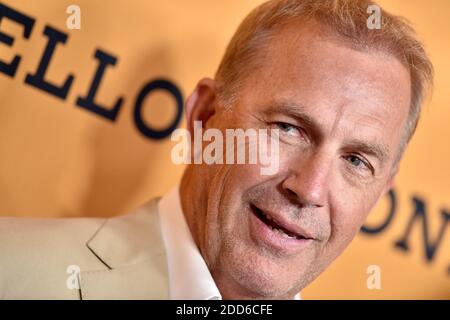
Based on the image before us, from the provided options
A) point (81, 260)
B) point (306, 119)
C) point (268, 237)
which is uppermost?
point (306, 119)

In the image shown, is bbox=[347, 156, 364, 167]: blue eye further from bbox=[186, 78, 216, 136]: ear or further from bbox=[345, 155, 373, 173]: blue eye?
bbox=[186, 78, 216, 136]: ear

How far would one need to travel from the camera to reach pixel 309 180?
3.97 ft

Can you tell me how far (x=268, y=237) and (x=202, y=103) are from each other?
35cm

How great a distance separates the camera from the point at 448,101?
1969mm

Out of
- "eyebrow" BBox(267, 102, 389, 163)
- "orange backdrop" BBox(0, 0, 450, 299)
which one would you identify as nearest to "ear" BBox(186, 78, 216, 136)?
"eyebrow" BBox(267, 102, 389, 163)

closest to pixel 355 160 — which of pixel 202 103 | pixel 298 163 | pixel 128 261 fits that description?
pixel 298 163

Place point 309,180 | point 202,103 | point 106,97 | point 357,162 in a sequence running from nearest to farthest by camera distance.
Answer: point 309,180, point 357,162, point 202,103, point 106,97

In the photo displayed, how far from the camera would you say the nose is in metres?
1.21

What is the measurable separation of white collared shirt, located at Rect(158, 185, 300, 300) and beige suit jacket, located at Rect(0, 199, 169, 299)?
0.02 m

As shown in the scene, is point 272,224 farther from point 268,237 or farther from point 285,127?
point 285,127

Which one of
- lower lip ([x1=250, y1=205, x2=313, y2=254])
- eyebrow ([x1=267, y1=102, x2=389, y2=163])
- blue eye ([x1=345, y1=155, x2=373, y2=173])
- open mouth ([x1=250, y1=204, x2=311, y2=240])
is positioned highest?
eyebrow ([x1=267, y1=102, x2=389, y2=163])
